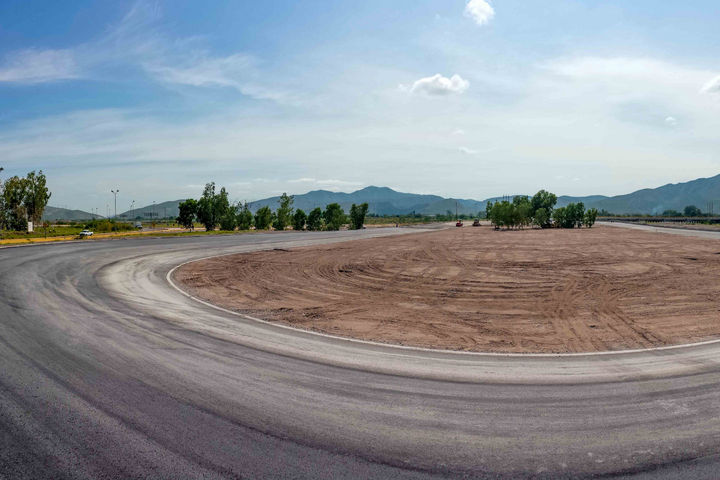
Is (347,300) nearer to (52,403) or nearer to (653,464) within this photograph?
(52,403)

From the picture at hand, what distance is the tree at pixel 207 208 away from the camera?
77.8 m

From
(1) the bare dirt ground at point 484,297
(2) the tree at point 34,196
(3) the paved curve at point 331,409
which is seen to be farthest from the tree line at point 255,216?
(3) the paved curve at point 331,409

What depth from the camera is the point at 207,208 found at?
7781cm

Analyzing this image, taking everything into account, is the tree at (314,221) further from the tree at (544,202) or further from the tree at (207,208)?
the tree at (544,202)

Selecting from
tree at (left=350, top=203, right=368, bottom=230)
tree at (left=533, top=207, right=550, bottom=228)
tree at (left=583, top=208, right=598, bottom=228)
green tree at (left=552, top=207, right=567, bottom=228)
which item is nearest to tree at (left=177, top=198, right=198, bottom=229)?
tree at (left=350, top=203, right=368, bottom=230)

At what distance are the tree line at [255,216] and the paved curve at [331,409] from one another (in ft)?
231

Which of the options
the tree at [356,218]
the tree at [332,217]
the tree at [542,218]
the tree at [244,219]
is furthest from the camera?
the tree at [356,218]

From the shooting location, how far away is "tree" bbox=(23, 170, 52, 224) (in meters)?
51.1

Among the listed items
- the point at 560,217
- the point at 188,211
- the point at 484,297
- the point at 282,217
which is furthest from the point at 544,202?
the point at 484,297

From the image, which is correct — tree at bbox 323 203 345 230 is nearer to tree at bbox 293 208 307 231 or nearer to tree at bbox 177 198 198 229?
tree at bbox 293 208 307 231

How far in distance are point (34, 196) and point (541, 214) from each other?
99.7 metres

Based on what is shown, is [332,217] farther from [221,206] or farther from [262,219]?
[221,206]

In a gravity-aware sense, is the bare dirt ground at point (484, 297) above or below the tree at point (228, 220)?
below

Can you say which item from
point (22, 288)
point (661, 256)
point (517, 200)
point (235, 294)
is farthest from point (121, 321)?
point (517, 200)
